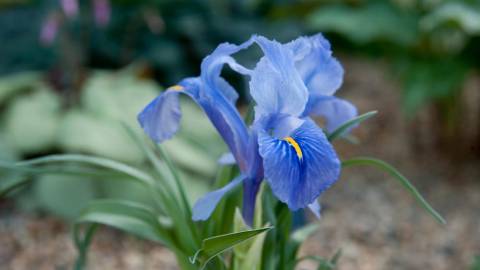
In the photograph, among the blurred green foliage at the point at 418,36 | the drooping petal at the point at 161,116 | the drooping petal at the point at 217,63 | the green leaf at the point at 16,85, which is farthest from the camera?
the green leaf at the point at 16,85

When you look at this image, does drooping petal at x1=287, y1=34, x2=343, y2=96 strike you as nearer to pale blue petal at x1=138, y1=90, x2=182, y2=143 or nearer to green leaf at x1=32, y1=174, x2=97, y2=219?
pale blue petal at x1=138, y1=90, x2=182, y2=143

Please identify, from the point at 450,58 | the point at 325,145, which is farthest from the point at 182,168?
the point at 325,145

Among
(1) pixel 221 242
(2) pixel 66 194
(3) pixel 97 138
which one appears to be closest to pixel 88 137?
(3) pixel 97 138

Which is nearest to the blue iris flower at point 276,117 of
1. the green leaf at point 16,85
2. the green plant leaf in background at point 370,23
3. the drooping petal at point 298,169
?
the drooping petal at point 298,169

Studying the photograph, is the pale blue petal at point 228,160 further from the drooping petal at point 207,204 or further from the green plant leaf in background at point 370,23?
the green plant leaf in background at point 370,23

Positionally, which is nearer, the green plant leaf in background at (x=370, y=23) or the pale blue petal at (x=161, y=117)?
the pale blue petal at (x=161, y=117)

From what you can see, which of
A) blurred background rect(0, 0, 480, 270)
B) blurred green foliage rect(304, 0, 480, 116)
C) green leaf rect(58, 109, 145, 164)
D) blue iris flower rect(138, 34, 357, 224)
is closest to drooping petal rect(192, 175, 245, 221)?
blue iris flower rect(138, 34, 357, 224)

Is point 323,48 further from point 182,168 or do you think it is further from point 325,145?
point 182,168
